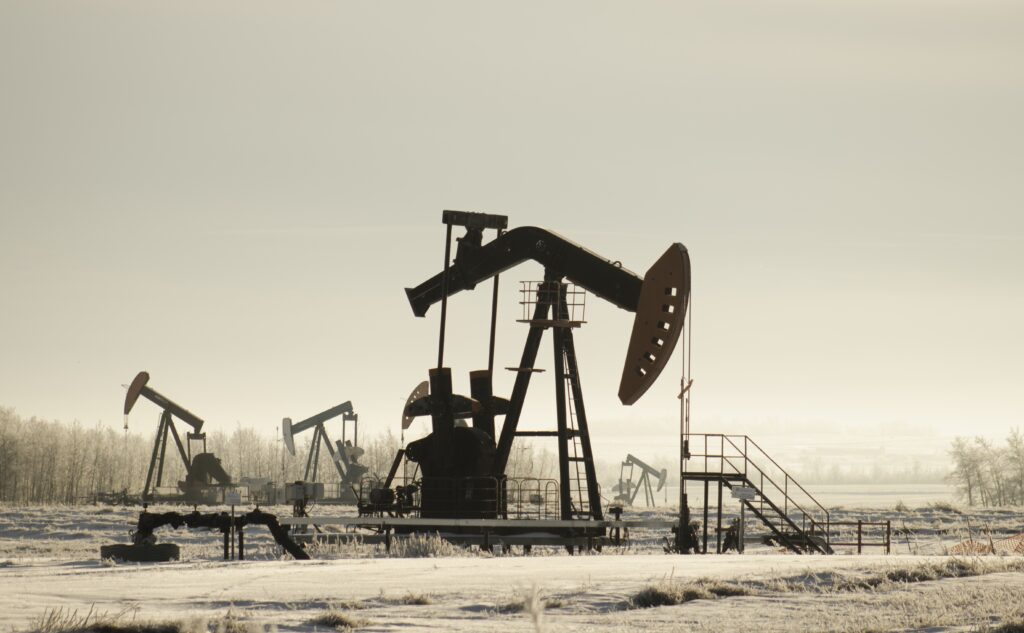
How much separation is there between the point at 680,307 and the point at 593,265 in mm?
2218

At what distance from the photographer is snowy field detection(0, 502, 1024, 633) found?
10859mm

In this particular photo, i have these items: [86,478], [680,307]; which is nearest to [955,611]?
[680,307]

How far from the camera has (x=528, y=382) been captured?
2427cm

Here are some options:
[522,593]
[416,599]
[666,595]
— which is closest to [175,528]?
[416,599]

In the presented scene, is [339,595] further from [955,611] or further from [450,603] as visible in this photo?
[955,611]

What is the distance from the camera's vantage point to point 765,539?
1005 inches

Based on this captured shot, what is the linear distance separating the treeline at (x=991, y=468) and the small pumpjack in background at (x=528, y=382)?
7068 centimetres

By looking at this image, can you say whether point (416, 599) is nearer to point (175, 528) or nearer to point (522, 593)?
point (522, 593)

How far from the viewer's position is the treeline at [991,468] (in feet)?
295

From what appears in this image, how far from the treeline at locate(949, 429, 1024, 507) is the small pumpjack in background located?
232 ft

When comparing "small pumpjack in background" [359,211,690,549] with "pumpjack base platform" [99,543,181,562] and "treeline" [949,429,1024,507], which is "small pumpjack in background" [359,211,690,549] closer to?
"pumpjack base platform" [99,543,181,562]

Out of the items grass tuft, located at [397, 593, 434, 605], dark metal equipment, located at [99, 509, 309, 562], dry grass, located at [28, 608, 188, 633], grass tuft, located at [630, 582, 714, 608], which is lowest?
dry grass, located at [28, 608, 188, 633]

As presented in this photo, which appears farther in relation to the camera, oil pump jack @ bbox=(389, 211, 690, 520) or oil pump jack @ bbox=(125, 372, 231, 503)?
oil pump jack @ bbox=(125, 372, 231, 503)

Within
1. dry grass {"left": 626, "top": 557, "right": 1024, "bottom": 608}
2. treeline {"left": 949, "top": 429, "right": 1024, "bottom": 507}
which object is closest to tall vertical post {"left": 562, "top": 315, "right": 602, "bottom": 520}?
dry grass {"left": 626, "top": 557, "right": 1024, "bottom": 608}
